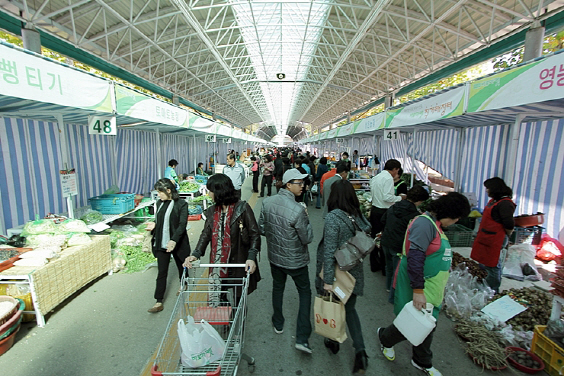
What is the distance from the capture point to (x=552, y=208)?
550 centimetres

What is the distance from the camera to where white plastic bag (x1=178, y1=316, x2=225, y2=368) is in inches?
75.4

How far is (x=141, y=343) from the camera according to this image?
317 centimetres

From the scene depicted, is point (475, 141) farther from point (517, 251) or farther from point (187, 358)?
point (187, 358)

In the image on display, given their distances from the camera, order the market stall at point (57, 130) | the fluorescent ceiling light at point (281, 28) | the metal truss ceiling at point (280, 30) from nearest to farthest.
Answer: the market stall at point (57, 130) < the metal truss ceiling at point (280, 30) < the fluorescent ceiling light at point (281, 28)

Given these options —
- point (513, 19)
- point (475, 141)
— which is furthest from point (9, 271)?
point (513, 19)

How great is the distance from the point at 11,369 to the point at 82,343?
1.90ft

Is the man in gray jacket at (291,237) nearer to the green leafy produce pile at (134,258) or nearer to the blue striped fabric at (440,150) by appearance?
the green leafy produce pile at (134,258)

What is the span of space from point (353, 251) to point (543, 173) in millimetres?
5669

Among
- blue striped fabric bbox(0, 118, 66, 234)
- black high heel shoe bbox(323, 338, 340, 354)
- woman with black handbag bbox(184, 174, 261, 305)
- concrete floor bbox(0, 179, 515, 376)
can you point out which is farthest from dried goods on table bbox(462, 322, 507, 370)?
blue striped fabric bbox(0, 118, 66, 234)

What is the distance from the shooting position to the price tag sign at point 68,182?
4410mm

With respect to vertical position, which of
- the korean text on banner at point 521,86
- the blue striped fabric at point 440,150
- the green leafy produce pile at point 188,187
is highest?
the korean text on banner at point 521,86

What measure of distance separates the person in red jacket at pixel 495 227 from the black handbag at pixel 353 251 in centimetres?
222

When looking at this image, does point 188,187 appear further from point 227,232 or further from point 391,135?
point 227,232

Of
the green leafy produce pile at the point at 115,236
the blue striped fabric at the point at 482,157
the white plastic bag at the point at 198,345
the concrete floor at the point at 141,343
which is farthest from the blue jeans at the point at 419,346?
the blue striped fabric at the point at 482,157
